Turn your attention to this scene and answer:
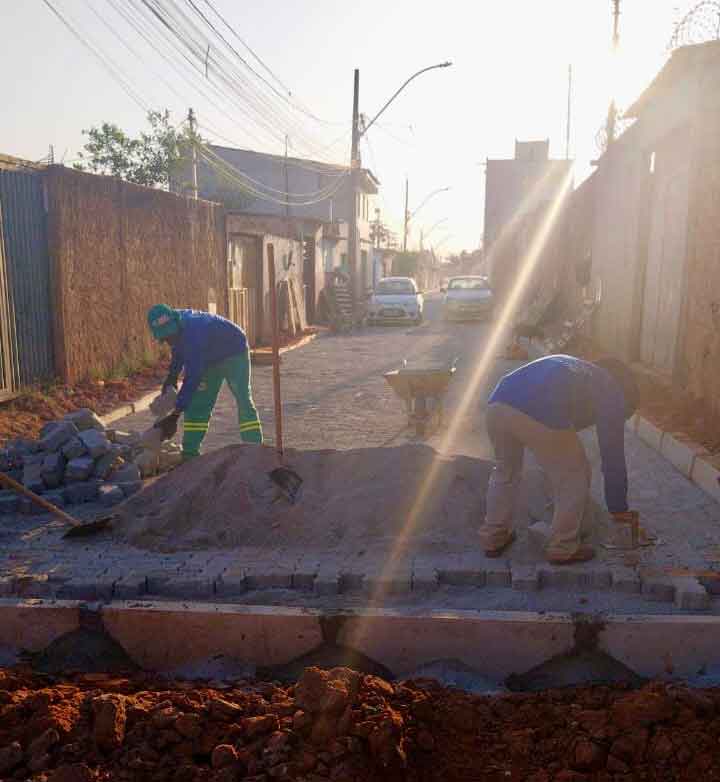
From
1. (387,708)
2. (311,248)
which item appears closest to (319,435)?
(387,708)

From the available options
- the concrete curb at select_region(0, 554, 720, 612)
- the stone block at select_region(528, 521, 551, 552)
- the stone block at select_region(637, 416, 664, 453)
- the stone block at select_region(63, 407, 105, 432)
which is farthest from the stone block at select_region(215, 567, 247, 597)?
the stone block at select_region(637, 416, 664, 453)

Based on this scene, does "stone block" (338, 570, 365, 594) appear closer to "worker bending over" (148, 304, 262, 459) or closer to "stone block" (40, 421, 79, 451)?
"worker bending over" (148, 304, 262, 459)

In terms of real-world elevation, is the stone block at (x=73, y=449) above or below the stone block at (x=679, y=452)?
above

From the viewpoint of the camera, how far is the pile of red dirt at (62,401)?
758 centimetres

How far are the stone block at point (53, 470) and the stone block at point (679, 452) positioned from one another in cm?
491

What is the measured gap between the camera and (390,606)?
3.84 meters

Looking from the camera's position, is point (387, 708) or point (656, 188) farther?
point (656, 188)

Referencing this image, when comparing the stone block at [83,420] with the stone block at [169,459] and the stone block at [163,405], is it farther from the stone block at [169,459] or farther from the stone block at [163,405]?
the stone block at [163,405]

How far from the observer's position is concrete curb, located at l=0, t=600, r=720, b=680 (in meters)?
3.48

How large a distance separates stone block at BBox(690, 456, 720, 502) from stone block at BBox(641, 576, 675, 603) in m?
1.90

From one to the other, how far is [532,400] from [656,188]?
25.0 feet

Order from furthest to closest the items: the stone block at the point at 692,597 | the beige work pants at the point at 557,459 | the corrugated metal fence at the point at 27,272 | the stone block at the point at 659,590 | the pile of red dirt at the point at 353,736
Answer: the corrugated metal fence at the point at 27,272 → the beige work pants at the point at 557,459 → the stone block at the point at 659,590 → the stone block at the point at 692,597 → the pile of red dirt at the point at 353,736

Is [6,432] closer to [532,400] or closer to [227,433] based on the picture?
[227,433]

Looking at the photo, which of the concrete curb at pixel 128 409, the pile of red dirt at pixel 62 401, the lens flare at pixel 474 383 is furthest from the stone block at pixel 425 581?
the concrete curb at pixel 128 409
